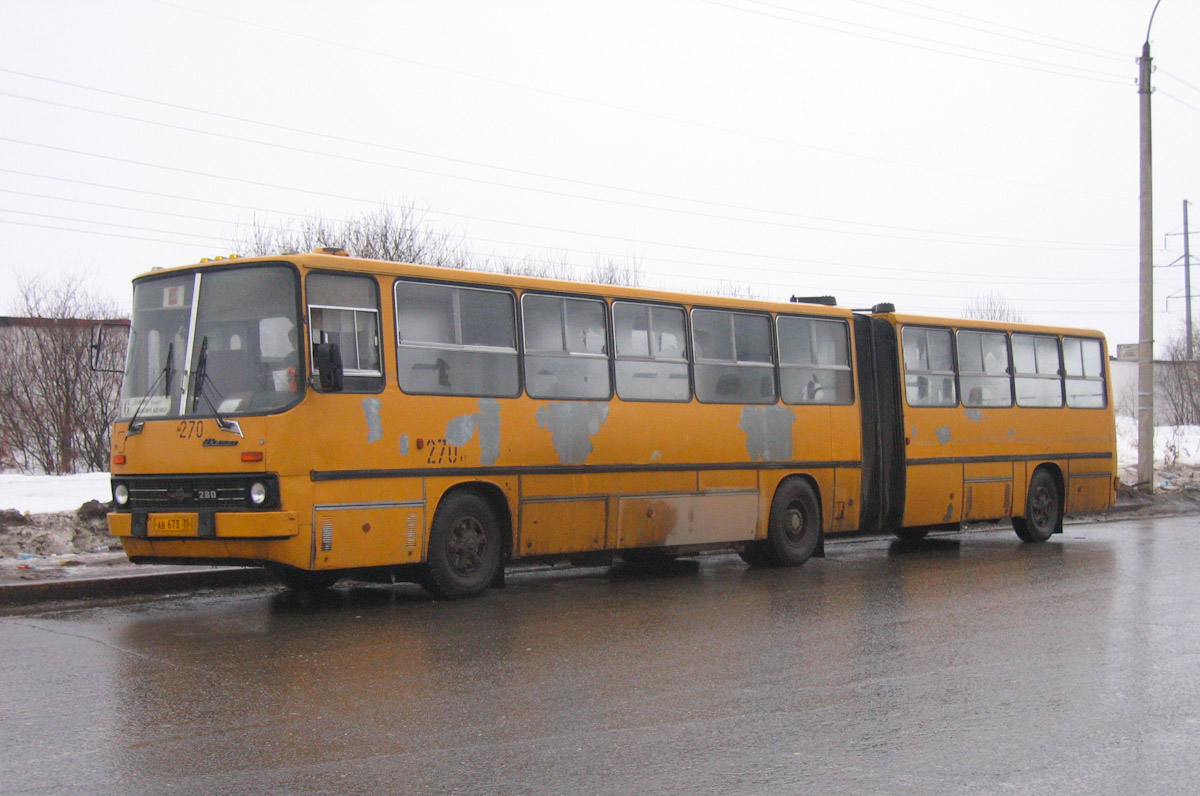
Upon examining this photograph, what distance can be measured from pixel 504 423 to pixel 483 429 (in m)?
0.27

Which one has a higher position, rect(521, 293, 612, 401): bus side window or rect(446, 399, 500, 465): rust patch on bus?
rect(521, 293, 612, 401): bus side window

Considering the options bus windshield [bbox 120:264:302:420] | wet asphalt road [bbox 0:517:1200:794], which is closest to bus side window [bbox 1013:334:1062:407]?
wet asphalt road [bbox 0:517:1200:794]

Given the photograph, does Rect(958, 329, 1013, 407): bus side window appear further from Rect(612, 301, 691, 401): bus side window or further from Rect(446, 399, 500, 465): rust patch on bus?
Rect(446, 399, 500, 465): rust patch on bus

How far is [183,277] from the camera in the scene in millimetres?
11344

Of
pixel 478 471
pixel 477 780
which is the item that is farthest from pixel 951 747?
pixel 478 471

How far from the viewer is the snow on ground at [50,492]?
15.1 m

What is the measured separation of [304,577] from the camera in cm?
1188

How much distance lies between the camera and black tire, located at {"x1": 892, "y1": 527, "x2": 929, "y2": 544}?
18686 millimetres

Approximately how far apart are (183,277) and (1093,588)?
8804 mm

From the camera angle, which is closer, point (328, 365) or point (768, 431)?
point (328, 365)

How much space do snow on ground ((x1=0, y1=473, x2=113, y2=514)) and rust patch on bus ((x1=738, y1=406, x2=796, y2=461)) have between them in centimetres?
734

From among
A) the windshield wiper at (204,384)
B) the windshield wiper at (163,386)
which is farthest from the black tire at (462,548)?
the windshield wiper at (163,386)

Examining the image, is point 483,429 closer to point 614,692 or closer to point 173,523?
point 173,523

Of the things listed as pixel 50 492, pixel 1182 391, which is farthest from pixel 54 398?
pixel 1182 391
